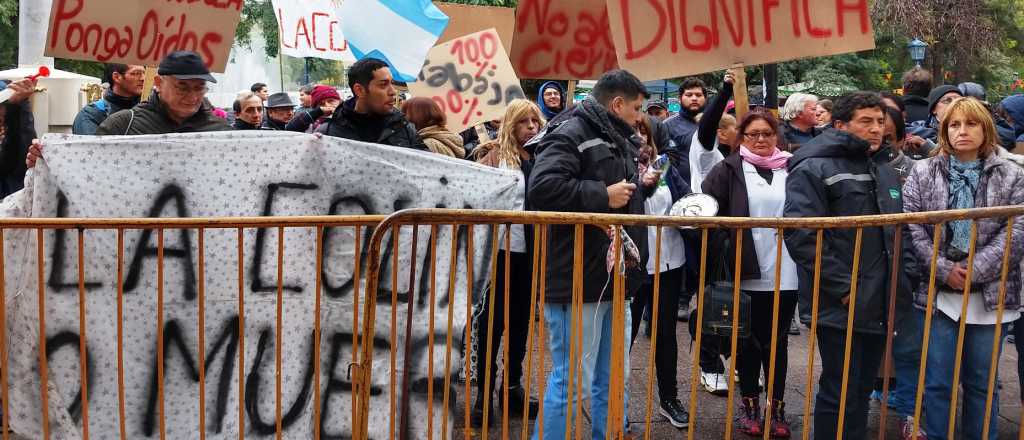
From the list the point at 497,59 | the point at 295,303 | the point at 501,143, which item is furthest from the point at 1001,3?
the point at 295,303

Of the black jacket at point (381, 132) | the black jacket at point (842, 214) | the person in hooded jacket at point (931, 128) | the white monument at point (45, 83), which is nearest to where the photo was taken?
the black jacket at point (842, 214)

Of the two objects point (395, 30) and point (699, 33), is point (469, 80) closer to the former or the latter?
point (395, 30)

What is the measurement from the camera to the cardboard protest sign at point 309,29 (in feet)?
31.7

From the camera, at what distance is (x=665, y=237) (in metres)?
5.71

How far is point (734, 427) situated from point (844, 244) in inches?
66.9

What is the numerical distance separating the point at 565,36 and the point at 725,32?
58.7 inches

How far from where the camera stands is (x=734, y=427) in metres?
5.75

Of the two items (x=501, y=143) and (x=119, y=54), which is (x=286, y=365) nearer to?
(x=501, y=143)

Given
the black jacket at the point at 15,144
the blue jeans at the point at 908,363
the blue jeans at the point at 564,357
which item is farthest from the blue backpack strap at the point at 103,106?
the blue jeans at the point at 908,363

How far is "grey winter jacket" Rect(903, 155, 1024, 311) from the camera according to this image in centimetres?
466

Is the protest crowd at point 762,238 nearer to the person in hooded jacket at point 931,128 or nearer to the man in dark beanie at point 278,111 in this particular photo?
the person in hooded jacket at point 931,128

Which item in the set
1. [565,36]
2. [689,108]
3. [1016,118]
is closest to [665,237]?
[565,36]

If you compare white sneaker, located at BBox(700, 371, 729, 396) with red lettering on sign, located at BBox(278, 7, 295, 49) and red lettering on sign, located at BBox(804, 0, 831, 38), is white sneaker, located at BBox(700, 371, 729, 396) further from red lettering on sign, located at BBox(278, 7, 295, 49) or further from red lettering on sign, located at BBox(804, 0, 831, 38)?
red lettering on sign, located at BBox(278, 7, 295, 49)

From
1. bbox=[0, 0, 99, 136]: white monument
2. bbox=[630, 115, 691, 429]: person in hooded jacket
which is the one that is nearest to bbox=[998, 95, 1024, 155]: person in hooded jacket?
bbox=[630, 115, 691, 429]: person in hooded jacket
